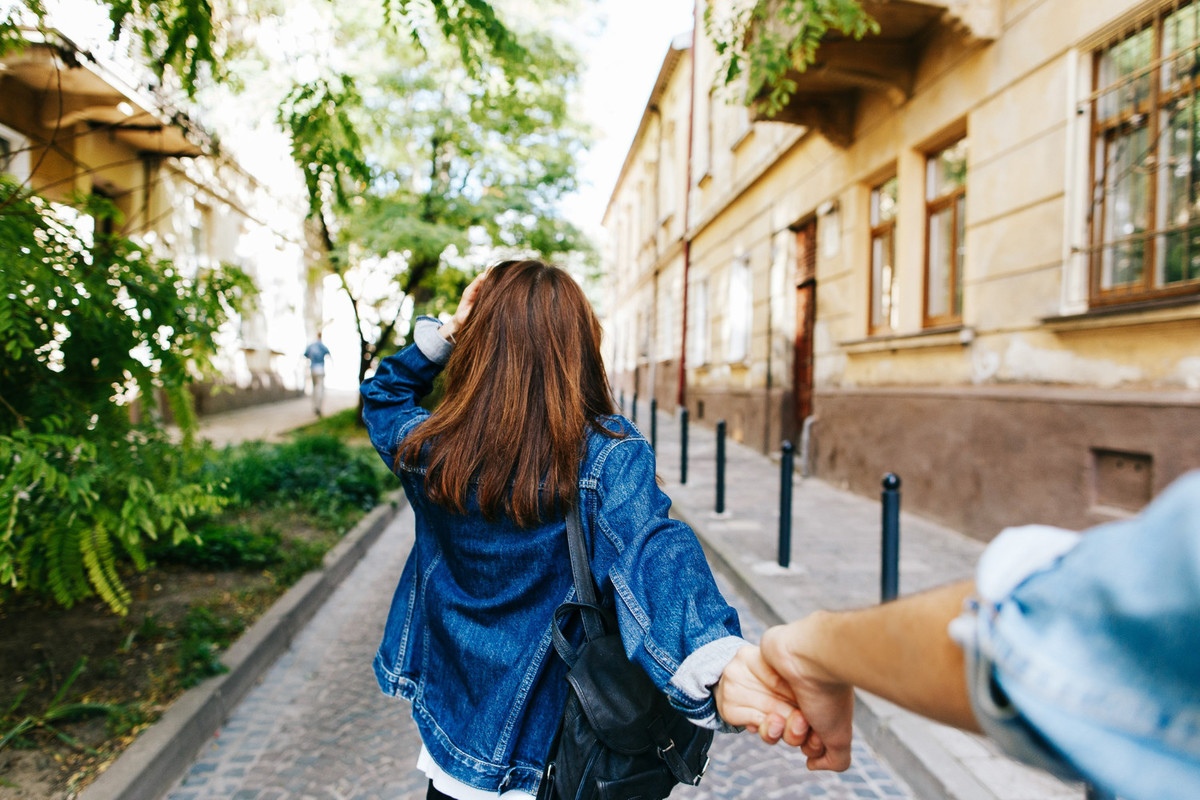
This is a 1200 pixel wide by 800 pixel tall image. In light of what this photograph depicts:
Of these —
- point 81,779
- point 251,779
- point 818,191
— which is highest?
point 818,191

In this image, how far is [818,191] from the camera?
35.3 feet

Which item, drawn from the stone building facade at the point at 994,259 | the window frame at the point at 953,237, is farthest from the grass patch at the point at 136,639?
the window frame at the point at 953,237


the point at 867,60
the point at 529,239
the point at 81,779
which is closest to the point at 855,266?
the point at 867,60

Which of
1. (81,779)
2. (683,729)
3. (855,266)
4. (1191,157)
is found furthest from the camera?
(855,266)

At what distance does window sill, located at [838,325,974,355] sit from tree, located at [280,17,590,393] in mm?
6894

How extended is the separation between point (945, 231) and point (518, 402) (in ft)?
24.7

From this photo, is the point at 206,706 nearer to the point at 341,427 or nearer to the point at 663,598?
the point at 663,598

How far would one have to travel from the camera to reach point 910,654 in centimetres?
85

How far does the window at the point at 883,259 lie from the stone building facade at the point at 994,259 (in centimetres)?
3

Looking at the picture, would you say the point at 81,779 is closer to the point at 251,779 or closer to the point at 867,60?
the point at 251,779

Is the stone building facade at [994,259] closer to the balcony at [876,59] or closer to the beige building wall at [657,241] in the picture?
the balcony at [876,59]

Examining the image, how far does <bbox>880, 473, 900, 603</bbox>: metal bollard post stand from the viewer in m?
4.21

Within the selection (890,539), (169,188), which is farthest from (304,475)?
(169,188)

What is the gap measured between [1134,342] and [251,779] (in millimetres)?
5772
